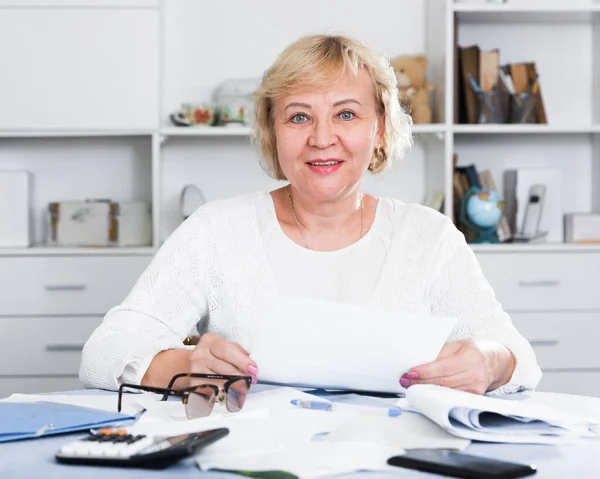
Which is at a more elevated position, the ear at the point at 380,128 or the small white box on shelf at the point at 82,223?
the ear at the point at 380,128

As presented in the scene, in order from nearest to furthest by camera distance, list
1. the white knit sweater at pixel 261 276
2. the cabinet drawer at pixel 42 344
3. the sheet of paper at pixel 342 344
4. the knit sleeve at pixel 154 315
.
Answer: the sheet of paper at pixel 342 344
the knit sleeve at pixel 154 315
the white knit sweater at pixel 261 276
the cabinet drawer at pixel 42 344

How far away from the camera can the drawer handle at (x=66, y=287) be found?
308 centimetres

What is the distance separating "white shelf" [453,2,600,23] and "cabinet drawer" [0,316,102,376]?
1.79m

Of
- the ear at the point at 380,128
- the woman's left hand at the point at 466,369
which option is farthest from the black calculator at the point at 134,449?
the ear at the point at 380,128

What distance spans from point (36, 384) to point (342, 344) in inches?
84.6

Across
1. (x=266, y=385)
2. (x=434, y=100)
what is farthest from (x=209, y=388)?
(x=434, y=100)

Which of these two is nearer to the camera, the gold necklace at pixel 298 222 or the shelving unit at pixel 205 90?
the gold necklace at pixel 298 222

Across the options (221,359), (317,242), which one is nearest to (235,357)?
(221,359)

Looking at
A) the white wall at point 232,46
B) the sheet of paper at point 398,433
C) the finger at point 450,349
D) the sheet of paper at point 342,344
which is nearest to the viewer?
the sheet of paper at point 398,433

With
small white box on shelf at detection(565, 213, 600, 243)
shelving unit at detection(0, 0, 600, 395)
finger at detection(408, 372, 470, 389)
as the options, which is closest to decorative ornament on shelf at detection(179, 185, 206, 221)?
shelving unit at detection(0, 0, 600, 395)

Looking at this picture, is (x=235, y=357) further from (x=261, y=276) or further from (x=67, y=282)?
(x=67, y=282)

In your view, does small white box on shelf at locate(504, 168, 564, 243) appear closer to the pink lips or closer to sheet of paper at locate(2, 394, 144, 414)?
A: the pink lips

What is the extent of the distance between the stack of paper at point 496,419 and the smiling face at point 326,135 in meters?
0.76

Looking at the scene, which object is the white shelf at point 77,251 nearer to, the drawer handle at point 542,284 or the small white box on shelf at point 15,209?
the small white box on shelf at point 15,209
